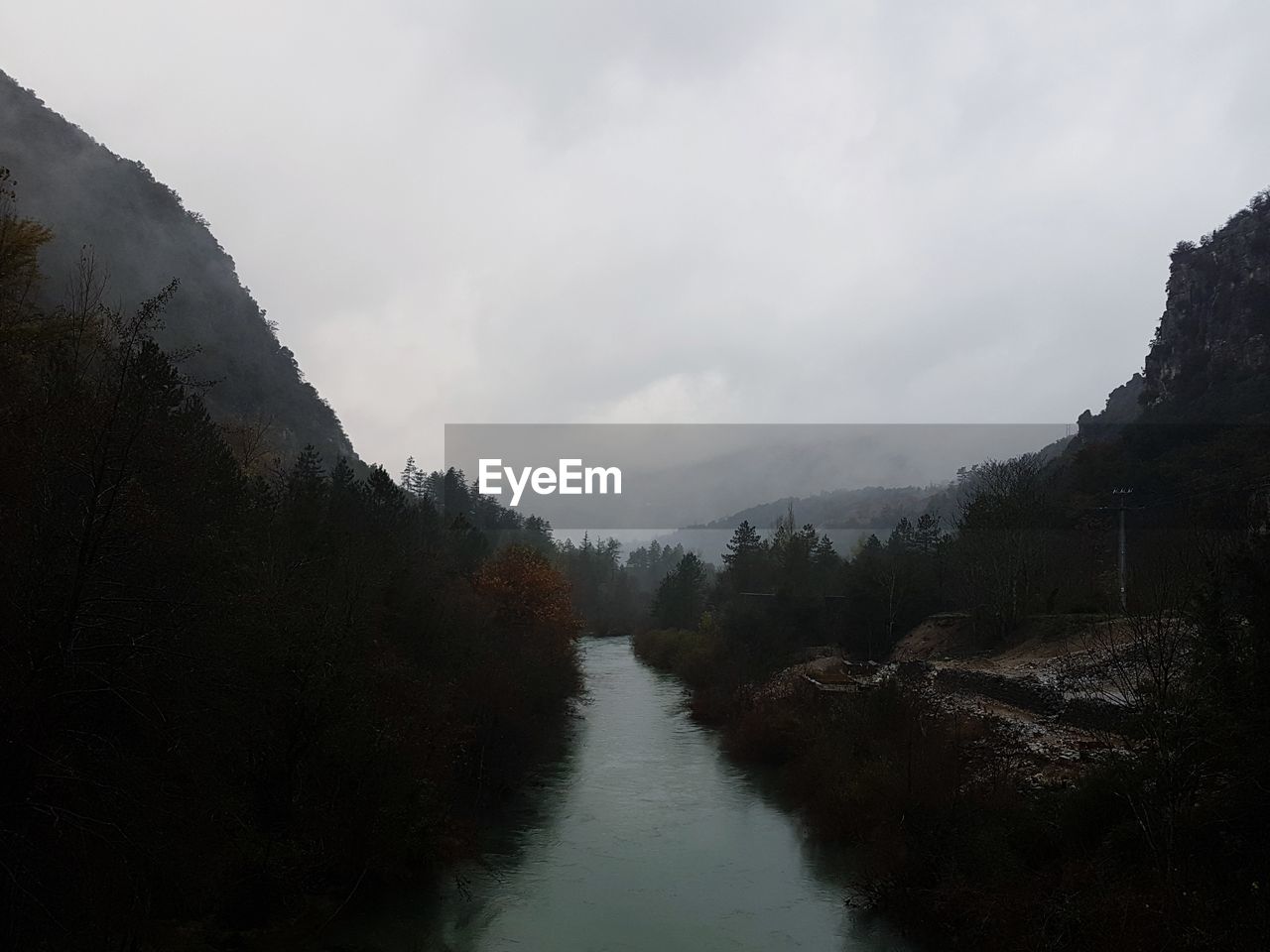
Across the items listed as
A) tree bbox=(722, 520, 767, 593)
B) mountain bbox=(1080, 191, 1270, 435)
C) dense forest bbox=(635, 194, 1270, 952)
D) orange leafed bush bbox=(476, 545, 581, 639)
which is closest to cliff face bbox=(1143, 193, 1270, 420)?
mountain bbox=(1080, 191, 1270, 435)

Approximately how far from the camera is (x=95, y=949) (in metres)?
11.3

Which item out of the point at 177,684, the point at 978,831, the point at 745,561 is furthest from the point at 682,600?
the point at 177,684

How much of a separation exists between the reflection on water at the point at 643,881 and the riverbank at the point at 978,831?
4.18 ft

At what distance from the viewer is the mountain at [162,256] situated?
96500 millimetres

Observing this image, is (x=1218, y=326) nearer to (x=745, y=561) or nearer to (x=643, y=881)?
(x=745, y=561)

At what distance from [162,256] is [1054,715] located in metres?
119

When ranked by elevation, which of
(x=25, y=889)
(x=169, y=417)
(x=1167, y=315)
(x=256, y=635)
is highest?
(x=1167, y=315)

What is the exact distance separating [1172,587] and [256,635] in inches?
749

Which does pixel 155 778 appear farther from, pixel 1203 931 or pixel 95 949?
pixel 1203 931

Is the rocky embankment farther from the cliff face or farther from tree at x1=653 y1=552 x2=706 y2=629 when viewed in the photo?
the cliff face

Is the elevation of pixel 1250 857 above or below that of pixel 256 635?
below

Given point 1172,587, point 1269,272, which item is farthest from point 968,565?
point 1269,272

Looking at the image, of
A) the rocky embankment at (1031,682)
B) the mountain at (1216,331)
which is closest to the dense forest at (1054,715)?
the rocky embankment at (1031,682)

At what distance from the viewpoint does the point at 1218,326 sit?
84625 millimetres
